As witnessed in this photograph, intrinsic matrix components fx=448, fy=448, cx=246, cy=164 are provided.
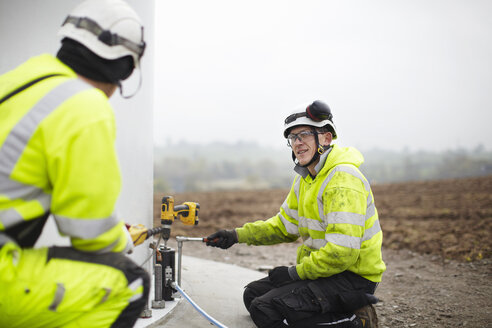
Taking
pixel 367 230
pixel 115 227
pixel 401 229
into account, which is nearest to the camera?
pixel 115 227

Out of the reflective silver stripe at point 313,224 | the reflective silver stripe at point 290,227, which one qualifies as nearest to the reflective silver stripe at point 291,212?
the reflective silver stripe at point 290,227

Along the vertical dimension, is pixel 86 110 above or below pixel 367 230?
above

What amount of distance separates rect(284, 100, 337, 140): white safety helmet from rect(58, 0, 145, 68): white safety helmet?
1.77 m

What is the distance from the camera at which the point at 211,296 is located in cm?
434

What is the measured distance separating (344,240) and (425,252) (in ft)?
16.3

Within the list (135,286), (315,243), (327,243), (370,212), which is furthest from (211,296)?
(135,286)

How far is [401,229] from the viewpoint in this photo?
927 cm

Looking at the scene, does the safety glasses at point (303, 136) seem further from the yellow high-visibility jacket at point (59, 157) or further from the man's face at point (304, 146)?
the yellow high-visibility jacket at point (59, 157)

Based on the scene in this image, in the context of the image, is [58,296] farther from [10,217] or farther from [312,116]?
[312,116]

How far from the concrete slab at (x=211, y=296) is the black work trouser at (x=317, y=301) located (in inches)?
11.6

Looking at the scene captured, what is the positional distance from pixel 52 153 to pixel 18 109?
0.25 metres

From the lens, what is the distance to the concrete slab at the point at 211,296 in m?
3.68

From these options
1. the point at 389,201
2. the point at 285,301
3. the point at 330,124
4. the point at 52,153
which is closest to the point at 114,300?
the point at 52,153

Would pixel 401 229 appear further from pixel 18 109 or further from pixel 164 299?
pixel 18 109
